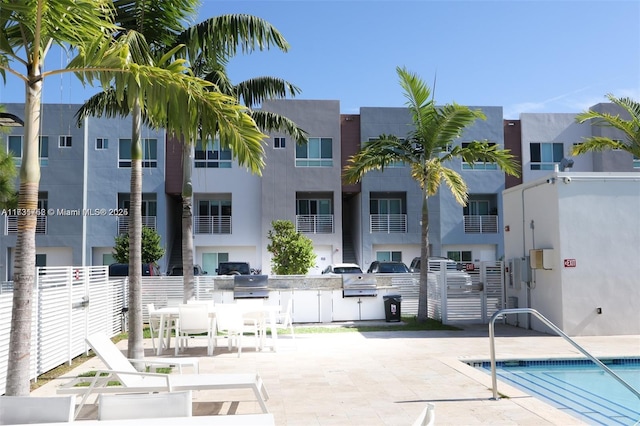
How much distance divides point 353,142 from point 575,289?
66.5 ft

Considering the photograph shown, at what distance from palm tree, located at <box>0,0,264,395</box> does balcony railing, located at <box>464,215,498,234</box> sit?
28167 mm

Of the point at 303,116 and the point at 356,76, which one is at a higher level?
the point at 303,116

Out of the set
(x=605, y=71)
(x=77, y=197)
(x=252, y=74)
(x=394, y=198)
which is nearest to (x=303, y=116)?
(x=394, y=198)

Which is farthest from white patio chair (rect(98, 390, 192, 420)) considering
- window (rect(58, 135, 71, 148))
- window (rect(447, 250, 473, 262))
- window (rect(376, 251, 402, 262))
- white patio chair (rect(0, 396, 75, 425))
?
window (rect(447, 250, 473, 262))

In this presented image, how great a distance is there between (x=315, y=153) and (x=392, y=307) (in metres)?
17.0

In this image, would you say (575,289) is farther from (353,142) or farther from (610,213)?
(353,142)

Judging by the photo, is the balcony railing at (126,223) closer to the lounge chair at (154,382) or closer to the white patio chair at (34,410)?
the lounge chair at (154,382)

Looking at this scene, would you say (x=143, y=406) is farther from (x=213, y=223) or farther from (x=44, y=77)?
(x=213, y=223)

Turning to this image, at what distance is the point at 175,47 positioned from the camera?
29.2 feet

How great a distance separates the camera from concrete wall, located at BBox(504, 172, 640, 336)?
14.0 meters

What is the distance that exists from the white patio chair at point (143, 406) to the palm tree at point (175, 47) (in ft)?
10.5

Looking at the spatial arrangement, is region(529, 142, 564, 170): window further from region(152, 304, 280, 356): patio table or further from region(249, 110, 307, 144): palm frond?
region(152, 304, 280, 356): patio table

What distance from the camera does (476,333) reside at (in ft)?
48.5

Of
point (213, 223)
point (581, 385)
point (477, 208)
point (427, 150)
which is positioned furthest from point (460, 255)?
point (581, 385)
